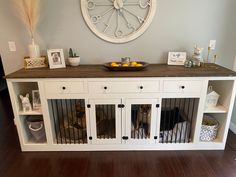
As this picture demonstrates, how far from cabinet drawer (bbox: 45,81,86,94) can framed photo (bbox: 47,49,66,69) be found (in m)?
0.34

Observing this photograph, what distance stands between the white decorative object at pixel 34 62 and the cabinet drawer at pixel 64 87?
432 millimetres

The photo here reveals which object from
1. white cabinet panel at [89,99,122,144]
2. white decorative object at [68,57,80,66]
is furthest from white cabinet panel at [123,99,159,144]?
white decorative object at [68,57,80,66]

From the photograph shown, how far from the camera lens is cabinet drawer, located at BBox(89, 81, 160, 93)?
68.1 inches

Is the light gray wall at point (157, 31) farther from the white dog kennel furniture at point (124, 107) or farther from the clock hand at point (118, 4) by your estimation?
the clock hand at point (118, 4)

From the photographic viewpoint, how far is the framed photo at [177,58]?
2.07 m

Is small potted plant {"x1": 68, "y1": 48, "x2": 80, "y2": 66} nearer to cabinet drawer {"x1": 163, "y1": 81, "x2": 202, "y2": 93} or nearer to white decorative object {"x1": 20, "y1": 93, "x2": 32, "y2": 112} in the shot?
white decorative object {"x1": 20, "y1": 93, "x2": 32, "y2": 112}

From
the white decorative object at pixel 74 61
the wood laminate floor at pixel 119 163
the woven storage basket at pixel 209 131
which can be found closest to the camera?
the wood laminate floor at pixel 119 163

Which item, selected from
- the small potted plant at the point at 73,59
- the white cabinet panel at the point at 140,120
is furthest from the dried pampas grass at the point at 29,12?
the white cabinet panel at the point at 140,120

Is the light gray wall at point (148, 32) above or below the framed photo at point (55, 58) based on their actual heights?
above

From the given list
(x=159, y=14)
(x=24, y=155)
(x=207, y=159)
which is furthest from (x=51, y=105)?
(x=207, y=159)

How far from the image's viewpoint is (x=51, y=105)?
77.7 inches

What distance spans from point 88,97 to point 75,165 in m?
0.73

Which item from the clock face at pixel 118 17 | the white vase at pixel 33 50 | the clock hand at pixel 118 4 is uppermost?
the clock hand at pixel 118 4

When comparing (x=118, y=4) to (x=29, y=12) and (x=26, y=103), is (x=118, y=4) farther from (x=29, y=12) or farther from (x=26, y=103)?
(x=26, y=103)
